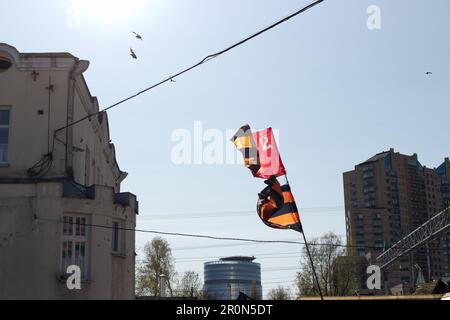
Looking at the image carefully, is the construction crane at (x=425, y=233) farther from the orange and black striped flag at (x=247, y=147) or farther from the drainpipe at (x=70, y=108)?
the orange and black striped flag at (x=247, y=147)

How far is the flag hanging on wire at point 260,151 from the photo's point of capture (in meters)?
17.1

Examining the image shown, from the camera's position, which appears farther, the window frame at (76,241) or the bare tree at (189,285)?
the bare tree at (189,285)

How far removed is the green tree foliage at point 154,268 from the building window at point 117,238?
41.1 metres

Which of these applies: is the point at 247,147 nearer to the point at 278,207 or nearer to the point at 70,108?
the point at 278,207

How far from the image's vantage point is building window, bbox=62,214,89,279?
2239 cm

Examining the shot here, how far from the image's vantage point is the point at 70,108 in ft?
79.6

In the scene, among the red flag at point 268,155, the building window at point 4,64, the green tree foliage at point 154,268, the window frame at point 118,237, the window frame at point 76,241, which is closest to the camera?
the red flag at point 268,155

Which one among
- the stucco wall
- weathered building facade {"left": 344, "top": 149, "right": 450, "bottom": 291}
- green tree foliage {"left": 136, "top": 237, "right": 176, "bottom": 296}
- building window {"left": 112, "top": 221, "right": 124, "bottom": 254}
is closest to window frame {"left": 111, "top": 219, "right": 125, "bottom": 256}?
building window {"left": 112, "top": 221, "right": 124, "bottom": 254}

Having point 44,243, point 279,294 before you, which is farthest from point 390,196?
point 44,243

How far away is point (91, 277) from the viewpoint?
22.4m

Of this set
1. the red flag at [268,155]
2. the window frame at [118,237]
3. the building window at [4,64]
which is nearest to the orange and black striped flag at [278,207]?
the red flag at [268,155]

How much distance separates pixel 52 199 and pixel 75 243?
1.69 metres

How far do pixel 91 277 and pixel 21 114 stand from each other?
6.61m
